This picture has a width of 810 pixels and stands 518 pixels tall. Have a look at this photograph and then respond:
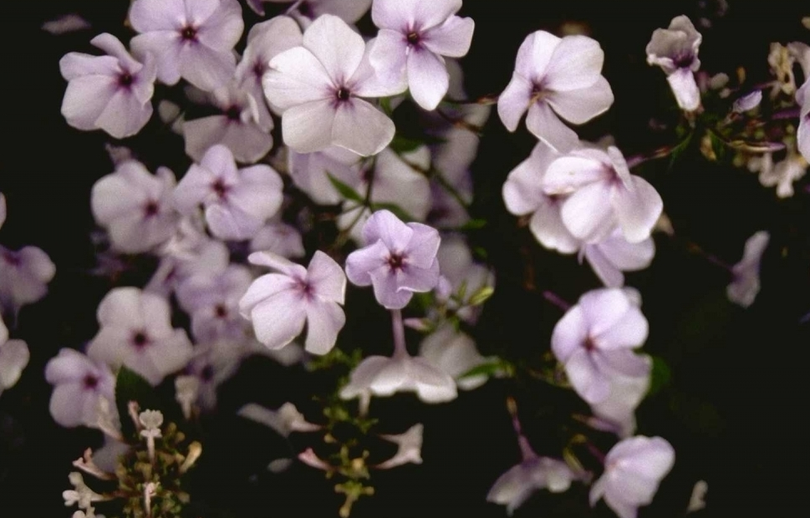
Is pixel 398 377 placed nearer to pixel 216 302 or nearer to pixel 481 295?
pixel 481 295

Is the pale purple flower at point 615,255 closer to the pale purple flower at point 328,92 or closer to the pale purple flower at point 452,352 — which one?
the pale purple flower at point 452,352

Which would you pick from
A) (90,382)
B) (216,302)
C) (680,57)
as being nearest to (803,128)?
(680,57)

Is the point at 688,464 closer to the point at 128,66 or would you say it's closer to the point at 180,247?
the point at 180,247

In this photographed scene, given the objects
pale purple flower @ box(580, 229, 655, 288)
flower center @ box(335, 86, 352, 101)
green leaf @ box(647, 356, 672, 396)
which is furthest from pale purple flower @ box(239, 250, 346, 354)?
green leaf @ box(647, 356, 672, 396)

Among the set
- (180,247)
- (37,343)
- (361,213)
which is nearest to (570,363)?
(361,213)

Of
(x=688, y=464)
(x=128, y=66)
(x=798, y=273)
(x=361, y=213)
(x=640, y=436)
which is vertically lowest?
(x=688, y=464)
